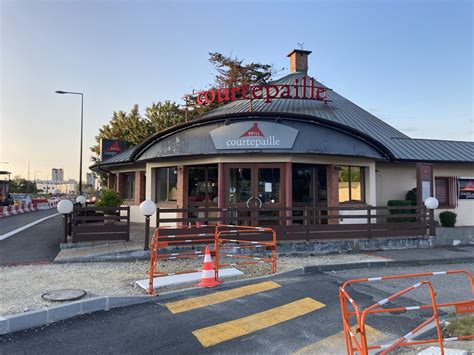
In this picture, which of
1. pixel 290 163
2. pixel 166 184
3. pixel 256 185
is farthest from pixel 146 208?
pixel 290 163

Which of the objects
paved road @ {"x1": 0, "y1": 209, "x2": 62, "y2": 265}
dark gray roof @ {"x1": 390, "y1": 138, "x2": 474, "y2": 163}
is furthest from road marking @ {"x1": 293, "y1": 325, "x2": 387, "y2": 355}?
dark gray roof @ {"x1": 390, "y1": 138, "x2": 474, "y2": 163}

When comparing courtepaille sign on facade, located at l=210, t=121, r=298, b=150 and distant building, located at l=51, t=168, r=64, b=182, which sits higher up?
distant building, located at l=51, t=168, r=64, b=182

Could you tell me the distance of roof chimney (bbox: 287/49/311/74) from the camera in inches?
871

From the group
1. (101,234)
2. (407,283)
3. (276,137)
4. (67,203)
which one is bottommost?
(407,283)

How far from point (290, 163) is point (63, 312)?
8.72 metres

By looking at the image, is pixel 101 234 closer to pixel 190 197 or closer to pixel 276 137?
pixel 190 197

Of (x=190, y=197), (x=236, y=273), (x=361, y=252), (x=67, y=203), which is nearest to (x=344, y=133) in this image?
(x=361, y=252)

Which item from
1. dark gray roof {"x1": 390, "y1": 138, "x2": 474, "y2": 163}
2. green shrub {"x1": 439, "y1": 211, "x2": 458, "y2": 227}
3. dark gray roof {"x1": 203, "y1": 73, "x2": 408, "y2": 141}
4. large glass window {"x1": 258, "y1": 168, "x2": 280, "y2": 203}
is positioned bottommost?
green shrub {"x1": 439, "y1": 211, "x2": 458, "y2": 227}

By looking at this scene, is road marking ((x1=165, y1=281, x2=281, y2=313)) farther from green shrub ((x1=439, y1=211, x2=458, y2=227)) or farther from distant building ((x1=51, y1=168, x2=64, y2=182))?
distant building ((x1=51, y1=168, x2=64, y2=182))

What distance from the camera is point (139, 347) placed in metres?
4.58

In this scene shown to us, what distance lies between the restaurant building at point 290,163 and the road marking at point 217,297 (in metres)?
4.39

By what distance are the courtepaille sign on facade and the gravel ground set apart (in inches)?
150

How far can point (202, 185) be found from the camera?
14.2 m

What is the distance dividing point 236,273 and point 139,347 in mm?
3845
